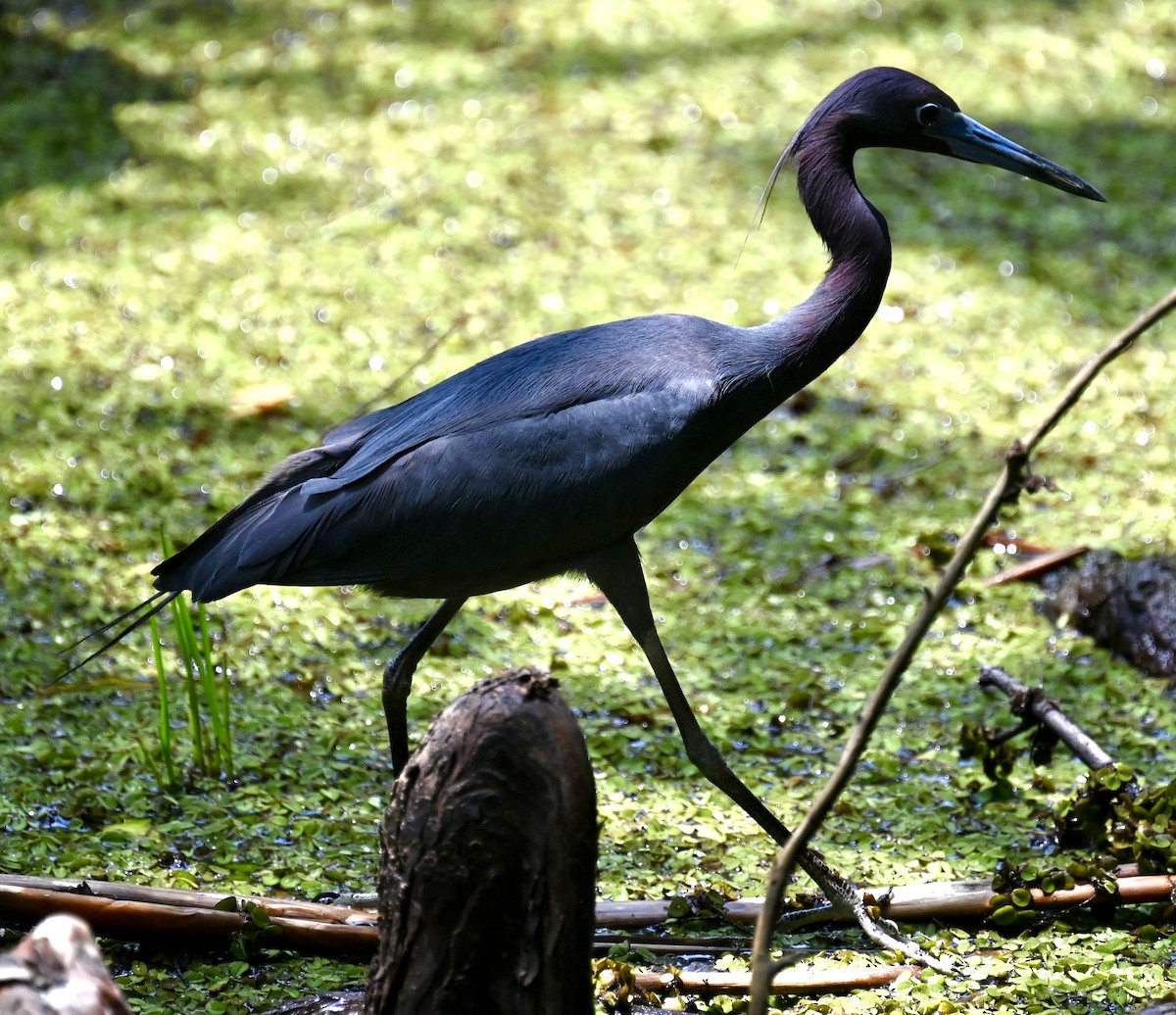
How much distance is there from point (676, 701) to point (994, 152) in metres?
1.47

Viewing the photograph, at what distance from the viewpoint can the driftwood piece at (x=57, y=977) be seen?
73.2 inches

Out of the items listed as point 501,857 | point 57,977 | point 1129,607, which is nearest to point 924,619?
point 501,857

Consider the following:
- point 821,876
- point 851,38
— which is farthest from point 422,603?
point 851,38

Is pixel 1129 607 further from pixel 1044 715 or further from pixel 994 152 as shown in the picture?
pixel 994 152

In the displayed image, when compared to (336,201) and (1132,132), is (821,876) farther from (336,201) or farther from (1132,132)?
(1132,132)

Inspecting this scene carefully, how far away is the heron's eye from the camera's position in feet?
11.2

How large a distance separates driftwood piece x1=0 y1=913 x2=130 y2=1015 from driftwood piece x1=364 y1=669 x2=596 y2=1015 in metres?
0.49

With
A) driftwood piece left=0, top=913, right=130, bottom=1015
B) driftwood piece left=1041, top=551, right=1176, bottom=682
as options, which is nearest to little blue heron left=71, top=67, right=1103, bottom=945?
driftwood piece left=0, top=913, right=130, bottom=1015

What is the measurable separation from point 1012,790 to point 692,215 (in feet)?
11.4

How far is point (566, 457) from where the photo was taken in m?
3.13

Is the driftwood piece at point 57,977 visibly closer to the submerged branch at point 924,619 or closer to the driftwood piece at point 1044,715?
the submerged branch at point 924,619

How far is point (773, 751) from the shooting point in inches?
156

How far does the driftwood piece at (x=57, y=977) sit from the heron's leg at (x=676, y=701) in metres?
1.53

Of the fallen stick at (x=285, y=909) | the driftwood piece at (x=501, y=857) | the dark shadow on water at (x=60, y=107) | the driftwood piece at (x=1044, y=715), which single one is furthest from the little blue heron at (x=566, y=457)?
the dark shadow on water at (x=60, y=107)
